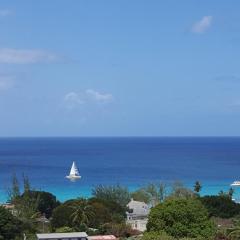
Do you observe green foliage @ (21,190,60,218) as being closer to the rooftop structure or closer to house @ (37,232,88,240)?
the rooftop structure

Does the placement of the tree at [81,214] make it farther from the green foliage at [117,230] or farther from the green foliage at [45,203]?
the green foliage at [45,203]

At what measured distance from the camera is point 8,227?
34.7 m

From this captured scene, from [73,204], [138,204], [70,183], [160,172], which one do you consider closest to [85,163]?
[160,172]

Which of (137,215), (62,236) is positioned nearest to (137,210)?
(137,215)

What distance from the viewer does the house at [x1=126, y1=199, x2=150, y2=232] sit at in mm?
44469

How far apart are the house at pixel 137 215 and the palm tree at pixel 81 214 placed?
3.70 meters

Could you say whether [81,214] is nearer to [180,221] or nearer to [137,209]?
[180,221]

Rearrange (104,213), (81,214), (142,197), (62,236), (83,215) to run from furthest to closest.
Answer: (142,197), (104,213), (81,214), (83,215), (62,236)

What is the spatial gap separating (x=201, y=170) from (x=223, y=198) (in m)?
77.9

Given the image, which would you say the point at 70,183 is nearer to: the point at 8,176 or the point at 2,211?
the point at 8,176

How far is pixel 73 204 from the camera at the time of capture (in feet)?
141

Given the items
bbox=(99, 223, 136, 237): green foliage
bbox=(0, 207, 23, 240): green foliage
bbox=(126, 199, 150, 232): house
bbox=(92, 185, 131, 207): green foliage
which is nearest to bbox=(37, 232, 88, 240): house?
bbox=(0, 207, 23, 240): green foliage

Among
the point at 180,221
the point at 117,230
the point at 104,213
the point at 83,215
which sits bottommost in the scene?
the point at 117,230

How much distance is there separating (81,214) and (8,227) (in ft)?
26.9
